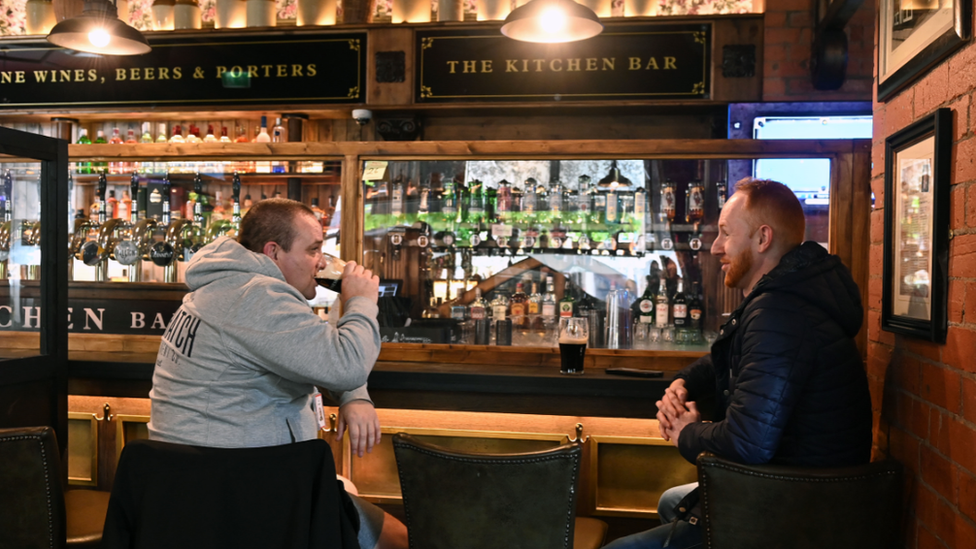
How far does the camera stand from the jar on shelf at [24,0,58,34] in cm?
475

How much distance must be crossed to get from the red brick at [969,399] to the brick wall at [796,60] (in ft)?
8.80

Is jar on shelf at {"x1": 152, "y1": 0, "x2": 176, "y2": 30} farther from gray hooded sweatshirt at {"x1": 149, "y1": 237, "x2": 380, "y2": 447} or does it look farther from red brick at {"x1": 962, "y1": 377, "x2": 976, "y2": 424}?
red brick at {"x1": 962, "y1": 377, "x2": 976, "y2": 424}

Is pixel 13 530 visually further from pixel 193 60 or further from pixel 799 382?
pixel 193 60

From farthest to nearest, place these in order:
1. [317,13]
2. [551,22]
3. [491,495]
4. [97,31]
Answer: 1. [317,13]
2. [97,31]
3. [551,22]
4. [491,495]

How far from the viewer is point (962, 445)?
163 centimetres

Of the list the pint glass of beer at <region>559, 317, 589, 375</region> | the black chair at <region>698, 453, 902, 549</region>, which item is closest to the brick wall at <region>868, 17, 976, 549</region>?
the black chair at <region>698, 453, 902, 549</region>

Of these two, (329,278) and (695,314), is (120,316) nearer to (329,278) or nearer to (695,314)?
(329,278)

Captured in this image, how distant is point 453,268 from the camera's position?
12.4 feet

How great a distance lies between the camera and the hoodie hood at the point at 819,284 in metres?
1.86

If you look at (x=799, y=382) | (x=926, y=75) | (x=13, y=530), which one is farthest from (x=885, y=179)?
(x=13, y=530)

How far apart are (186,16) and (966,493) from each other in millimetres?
4589

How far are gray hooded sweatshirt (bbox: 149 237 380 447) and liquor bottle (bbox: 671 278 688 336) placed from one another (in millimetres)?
2030

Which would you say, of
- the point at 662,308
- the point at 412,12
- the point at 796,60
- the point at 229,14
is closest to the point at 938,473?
the point at 662,308

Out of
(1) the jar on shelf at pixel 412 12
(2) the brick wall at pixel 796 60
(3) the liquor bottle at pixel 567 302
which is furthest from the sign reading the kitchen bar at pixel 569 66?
(3) the liquor bottle at pixel 567 302
